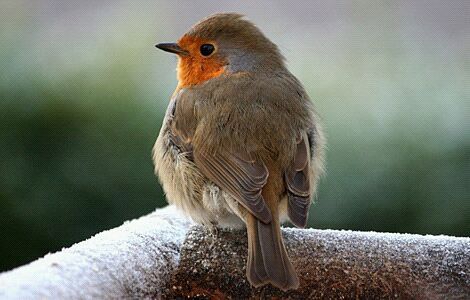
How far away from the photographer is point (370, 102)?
5.21 meters

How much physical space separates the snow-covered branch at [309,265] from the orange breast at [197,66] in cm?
108

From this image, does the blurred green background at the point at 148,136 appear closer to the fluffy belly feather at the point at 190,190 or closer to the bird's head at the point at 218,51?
the bird's head at the point at 218,51

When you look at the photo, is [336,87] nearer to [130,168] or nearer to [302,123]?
[130,168]

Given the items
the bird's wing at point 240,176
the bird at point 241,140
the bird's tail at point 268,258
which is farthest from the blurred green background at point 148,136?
the bird's tail at point 268,258

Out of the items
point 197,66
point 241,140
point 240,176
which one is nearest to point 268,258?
point 240,176

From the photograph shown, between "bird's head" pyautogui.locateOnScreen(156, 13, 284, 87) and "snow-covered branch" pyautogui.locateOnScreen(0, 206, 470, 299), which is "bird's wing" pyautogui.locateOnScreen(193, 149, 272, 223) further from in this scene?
"bird's head" pyautogui.locateOnScreen(156, 13, 284, 87)

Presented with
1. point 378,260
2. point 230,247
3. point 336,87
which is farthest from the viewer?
point 336,87

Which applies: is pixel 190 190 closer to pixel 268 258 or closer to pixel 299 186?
pixel 299 186

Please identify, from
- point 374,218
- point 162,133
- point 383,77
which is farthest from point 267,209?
point 383,77

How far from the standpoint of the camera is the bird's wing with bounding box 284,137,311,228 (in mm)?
3266

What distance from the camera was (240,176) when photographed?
335cm

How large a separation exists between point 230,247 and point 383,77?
2.70 m

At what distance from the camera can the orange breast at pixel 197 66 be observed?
402 centimetres

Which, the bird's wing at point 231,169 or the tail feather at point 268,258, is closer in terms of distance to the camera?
the tail feather at point 268,258
